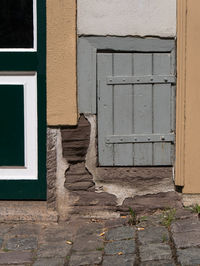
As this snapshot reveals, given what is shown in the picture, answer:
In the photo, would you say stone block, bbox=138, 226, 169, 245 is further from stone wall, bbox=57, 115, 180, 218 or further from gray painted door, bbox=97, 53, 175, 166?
gray painted door, bbox=97, 53, 175, 166

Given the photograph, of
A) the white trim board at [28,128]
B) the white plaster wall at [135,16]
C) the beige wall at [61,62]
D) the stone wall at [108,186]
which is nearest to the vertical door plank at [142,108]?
the stone wall at [108,186]

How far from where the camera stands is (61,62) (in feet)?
16.9

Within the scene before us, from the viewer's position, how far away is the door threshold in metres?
5.30

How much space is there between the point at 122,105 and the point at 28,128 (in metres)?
0.89

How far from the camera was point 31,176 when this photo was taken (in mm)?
5348

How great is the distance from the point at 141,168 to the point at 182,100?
2.38 feet

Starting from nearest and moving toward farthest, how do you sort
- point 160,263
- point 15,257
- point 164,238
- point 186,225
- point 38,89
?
1. point 160,263
2. point 15,257
3. point 164,238
4. point 186,225
5. point 38,89

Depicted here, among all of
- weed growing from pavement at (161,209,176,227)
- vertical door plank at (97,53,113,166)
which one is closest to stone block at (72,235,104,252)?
weed growing from pavement at (161,209,176,227)

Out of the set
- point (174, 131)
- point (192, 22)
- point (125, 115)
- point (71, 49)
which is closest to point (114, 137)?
point (125, 115)

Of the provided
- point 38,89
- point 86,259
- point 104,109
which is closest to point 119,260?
point 86,259

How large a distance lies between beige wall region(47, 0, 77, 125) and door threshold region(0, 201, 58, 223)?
2.68ft

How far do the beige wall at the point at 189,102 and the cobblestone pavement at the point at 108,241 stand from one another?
340mm

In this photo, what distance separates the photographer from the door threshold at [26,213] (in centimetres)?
530

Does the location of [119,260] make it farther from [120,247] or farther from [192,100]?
[192,100]
